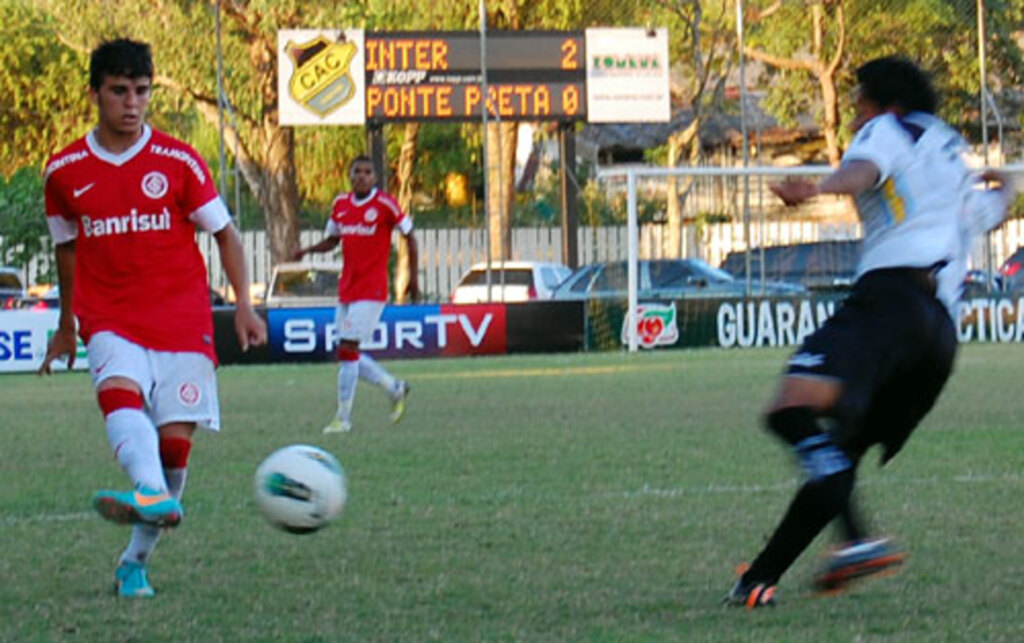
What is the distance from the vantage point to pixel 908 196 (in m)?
6.80

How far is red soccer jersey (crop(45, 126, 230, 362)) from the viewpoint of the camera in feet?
24.0

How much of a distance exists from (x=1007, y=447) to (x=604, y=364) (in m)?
13.2

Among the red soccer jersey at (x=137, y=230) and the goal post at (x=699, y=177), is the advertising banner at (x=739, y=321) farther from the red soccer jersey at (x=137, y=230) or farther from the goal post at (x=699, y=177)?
the red soccer jersey at (x=137, y=230)

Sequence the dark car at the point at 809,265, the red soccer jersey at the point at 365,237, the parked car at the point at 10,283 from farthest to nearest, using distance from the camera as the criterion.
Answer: the parked car at the point at 10,283, the dark car at the point at 809,265, the red soccer jersey at the point at 365,237

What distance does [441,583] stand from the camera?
24.7 ft

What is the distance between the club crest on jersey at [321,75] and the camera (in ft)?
107

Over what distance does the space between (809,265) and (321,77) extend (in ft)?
26.1

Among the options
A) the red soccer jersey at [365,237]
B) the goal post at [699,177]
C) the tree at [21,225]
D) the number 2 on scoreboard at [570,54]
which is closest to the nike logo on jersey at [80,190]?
the red soccer jersey at [365,237]

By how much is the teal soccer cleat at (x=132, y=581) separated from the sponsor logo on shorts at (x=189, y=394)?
587 millimetres

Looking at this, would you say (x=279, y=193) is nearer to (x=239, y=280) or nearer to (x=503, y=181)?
(x=503, y=181)

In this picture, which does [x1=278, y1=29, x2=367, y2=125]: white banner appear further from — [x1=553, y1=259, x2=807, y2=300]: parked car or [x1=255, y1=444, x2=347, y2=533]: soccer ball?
[x1=255, y1=444, x2=347, y2=533]: soccer ball

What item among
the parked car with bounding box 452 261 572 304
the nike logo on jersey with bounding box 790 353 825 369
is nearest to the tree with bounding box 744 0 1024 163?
the parked car with bounding box 452 261 572 304

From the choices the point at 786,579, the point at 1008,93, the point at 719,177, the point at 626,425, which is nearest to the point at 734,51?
the point at 1008,93

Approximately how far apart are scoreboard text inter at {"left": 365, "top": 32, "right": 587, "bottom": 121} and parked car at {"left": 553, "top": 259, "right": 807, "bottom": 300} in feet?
11.5
